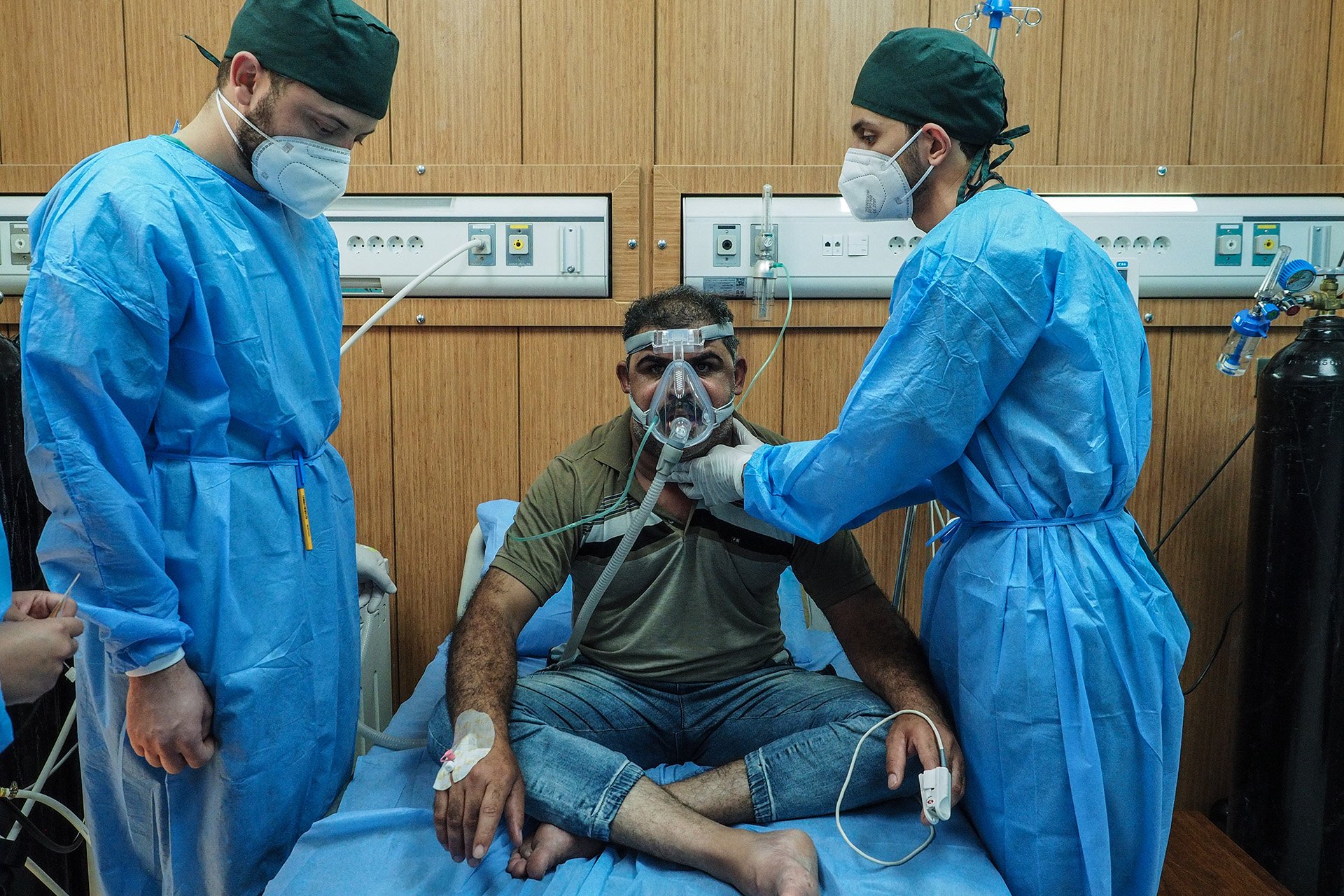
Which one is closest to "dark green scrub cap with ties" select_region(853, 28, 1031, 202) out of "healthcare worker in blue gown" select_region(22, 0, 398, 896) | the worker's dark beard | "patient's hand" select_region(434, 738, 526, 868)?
"healthcare worker in blue gown" select_region(22, 0, 398, 896)

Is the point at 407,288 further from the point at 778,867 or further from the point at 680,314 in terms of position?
the point at 778,867

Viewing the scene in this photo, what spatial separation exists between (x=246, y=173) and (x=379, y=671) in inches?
46.8

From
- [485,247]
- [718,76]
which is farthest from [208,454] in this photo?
[718,76]

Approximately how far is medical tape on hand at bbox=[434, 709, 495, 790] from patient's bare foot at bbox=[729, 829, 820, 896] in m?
0.39

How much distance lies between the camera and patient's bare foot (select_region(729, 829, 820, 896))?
111cm

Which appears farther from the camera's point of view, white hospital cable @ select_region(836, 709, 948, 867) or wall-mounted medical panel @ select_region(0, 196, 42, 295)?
wall-mounted medical panel @ select_region(0, 196, 42, 295)

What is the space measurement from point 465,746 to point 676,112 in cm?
144

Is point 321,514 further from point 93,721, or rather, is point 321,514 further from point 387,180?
point 387,180

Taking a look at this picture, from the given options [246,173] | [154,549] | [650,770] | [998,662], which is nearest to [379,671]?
[650,770]

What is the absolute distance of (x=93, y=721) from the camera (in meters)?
1.28

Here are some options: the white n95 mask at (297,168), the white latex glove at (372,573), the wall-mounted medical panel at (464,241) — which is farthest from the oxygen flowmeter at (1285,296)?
the white latex glove at (372,573)

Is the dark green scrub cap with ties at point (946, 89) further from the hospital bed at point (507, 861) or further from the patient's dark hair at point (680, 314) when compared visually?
the hospital bed at point (507, 861)

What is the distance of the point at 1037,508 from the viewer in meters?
1.23

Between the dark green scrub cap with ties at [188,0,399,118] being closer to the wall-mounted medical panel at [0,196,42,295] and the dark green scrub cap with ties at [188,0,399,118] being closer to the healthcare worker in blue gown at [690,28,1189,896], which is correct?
the healthcare worker in blue gown at [690,28,1189,896]
